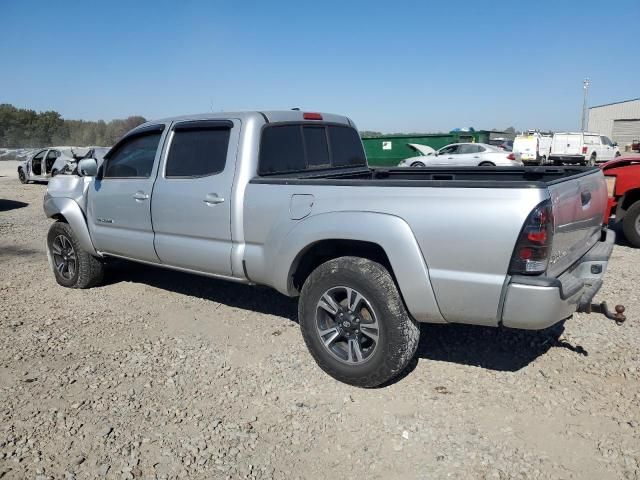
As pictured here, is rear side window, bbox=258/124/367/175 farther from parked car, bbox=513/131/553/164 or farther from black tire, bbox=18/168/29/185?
parked car, bbox=513/131/553/164

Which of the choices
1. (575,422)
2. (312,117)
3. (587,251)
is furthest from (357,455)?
(312,117)

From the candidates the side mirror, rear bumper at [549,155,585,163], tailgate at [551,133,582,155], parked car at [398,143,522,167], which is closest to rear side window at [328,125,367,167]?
the side mirror

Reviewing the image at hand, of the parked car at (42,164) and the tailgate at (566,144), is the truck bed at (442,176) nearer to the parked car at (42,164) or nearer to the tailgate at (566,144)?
the parked car at (42,164)

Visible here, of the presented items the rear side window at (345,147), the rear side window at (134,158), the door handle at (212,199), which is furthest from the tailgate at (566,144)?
the door handle at (212,199)

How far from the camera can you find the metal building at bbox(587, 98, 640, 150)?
57.1m

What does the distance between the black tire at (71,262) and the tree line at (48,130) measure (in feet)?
195

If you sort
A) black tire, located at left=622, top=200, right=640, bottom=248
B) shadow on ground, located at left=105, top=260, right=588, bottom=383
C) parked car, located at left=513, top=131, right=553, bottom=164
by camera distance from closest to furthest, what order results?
shadow on ground, located at left=105, top=260, right=588, bottom=383
black tire, located at left=622, top=200, right=640, bottom=248
parked car, located at left=513, top=131, right=553, bottom=164

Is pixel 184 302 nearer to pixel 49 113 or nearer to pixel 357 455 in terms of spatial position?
pixel 357 455

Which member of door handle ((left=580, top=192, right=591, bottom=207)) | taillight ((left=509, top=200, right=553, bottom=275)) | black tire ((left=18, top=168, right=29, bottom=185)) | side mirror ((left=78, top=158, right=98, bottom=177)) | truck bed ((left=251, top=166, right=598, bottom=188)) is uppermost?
side mirror ((left=78, top=158, right=98, bottom=177))

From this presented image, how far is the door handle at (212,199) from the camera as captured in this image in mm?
4049

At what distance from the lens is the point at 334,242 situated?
3.54 metres

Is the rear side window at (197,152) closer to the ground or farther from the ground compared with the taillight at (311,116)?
closer to the ground

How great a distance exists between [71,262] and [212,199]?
8.67 feet

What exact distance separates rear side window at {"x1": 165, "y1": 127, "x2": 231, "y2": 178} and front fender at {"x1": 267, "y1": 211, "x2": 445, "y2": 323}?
1178mm
